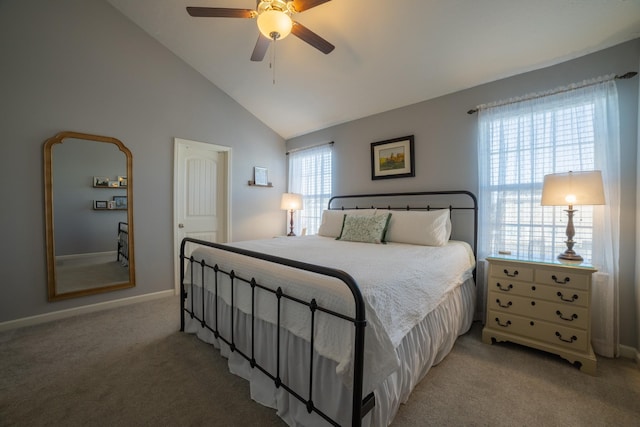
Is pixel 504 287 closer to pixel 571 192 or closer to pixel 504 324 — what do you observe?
pixel 504 324

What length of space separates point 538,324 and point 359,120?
2959 mm

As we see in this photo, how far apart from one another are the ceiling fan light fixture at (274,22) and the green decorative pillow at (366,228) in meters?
1.82

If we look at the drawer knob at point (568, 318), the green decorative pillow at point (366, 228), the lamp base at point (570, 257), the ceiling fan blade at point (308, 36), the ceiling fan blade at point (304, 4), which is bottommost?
the drawer knob at point (568, 318)

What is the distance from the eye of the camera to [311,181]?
171 inches

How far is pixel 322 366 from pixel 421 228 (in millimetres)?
1695

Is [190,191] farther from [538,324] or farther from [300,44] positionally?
[538,324]

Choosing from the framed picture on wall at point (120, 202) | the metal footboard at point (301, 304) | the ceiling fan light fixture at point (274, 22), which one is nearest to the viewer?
the metal footboard at point (301, 304)

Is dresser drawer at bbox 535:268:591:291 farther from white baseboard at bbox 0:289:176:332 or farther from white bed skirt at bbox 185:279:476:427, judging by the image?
white baseboard at bbox 0:289:176:332

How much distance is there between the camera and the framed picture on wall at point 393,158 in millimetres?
3158

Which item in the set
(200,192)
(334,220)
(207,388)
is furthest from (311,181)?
(207,388)

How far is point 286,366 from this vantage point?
146cm

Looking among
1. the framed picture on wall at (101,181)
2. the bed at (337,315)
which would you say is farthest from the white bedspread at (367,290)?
the framed picture on wall at (101,181)

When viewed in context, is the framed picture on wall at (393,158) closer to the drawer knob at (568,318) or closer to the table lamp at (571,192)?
the table lamp at (571,192)

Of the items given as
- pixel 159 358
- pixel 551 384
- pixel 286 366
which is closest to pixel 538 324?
pixel 551 384
